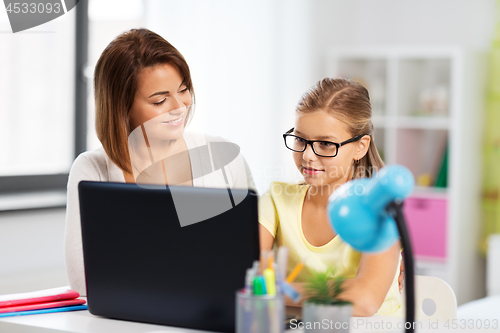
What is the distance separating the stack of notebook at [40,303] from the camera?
3.82 feet

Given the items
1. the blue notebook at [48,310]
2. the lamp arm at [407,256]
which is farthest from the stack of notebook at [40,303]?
the lamp arm at [407,256]

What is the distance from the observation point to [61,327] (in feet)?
3.47

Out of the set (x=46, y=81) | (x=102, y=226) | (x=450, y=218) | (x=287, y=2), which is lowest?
(x=450, y=218)

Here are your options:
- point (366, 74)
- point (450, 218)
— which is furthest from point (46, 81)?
point (450, 218)

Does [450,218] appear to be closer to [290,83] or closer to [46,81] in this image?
[290,83]

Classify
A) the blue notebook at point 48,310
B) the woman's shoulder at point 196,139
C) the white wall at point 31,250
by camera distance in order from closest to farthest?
the blue notebook at point 48,310, the woman's shoulder at point 196,139, the white wall at point 31,250

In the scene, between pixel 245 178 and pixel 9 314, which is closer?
pixel 9 314

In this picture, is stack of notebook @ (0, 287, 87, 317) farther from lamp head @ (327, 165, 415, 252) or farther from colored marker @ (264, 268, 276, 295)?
lamp head @ (327, 165, 415, 252)

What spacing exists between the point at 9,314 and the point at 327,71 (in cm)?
260

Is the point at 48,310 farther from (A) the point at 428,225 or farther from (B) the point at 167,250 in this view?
(A) the point at 428,225

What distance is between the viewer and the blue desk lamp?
0.73 m

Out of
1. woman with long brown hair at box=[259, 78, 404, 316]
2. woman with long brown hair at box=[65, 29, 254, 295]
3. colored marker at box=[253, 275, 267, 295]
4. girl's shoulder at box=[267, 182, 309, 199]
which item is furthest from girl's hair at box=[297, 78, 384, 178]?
colored marker at box=[253, 275, 267, 295]

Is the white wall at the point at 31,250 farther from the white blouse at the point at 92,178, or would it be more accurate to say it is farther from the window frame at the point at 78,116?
the white blouse at the point at 92,178

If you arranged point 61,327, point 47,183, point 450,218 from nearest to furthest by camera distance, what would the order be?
1. point 61,327
2. point 47,183
3. point 450,218
